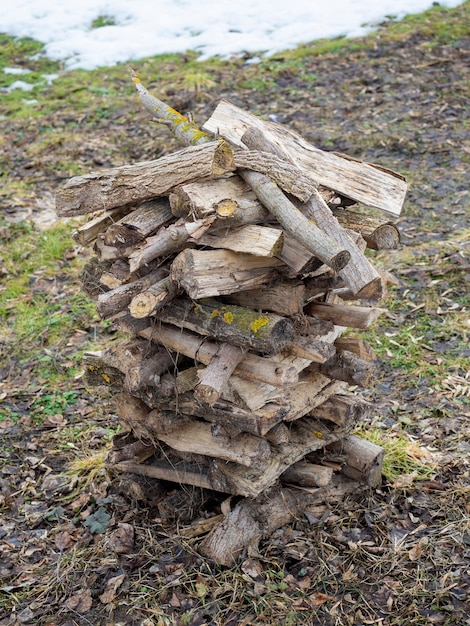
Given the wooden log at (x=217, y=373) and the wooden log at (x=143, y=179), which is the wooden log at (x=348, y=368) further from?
the wooden log at (x=143, y=179)

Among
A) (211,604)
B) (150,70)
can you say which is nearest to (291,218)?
(211,604)

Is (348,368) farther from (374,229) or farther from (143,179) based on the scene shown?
(143,179)

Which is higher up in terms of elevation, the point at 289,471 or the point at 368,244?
the point at 368,244

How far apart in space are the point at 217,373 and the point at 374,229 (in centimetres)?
123

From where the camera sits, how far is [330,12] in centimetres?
1277

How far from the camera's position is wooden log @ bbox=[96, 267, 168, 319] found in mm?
3662

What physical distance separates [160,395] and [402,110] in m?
7.16

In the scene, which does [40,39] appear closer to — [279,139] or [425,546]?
[279,139]

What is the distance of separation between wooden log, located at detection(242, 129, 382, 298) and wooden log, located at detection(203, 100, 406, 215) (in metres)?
0.47

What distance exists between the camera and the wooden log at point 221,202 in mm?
3510

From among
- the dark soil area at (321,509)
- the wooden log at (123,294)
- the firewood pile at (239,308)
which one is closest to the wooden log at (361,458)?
the firewood pile at (239,308)

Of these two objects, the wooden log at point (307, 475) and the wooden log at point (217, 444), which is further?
the wooden log at point (307, 475)

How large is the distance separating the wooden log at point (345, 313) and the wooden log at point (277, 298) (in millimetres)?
244

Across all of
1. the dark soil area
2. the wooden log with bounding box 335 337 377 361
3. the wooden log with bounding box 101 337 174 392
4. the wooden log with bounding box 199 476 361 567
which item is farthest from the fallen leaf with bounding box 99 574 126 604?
the wooden log with bounding box 335 337 377 361
